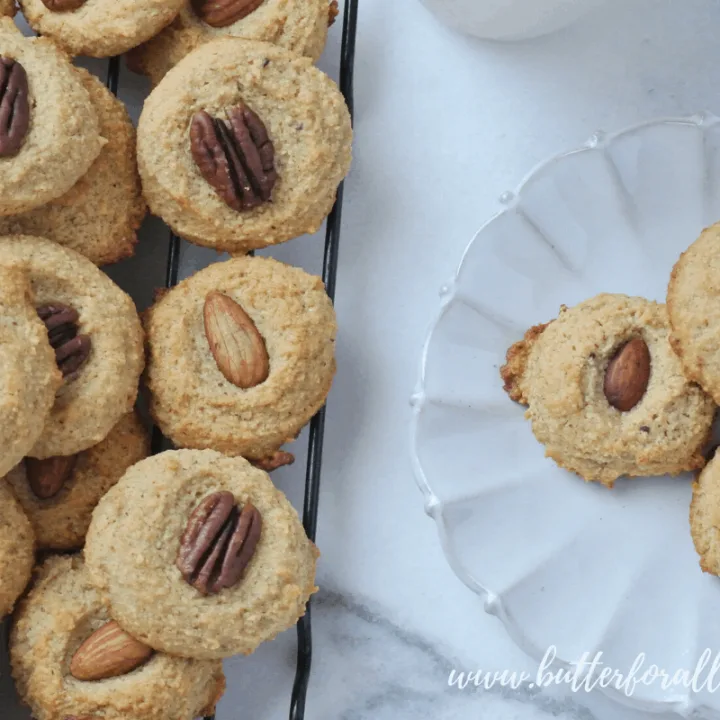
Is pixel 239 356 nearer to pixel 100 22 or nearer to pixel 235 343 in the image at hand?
pixel 235 343

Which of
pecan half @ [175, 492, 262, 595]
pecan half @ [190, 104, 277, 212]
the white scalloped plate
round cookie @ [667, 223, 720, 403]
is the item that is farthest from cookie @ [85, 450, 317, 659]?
round cookie @ [667, 223, 720, 403]

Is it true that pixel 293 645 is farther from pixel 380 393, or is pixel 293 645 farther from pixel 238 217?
pixel 238 217

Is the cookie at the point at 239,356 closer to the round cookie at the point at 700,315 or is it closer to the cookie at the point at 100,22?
the cookie at the point at 100,22

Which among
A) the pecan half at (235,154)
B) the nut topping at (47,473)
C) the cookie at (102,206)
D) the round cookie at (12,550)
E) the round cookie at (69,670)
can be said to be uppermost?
the pecan half at (235,154)

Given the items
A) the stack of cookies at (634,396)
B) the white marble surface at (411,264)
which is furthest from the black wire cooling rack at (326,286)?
the stack of cookies at (634,396)

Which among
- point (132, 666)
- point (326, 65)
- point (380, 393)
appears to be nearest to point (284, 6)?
point (326, 65)

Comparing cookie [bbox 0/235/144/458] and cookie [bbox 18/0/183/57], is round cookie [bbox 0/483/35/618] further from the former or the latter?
cookie [bbox 18/0/183/57]
